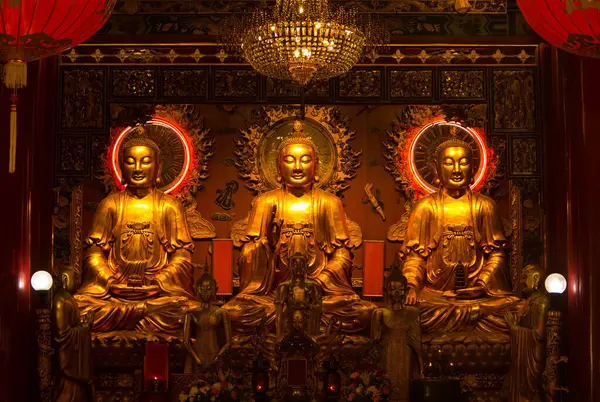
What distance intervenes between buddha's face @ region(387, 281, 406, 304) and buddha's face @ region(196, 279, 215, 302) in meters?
1.05

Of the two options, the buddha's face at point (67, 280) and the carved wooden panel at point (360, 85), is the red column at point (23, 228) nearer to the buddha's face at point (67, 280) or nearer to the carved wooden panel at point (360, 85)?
the buddha's face at point (67, 280)

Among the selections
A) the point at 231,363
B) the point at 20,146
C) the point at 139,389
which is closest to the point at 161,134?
the point at 20,146

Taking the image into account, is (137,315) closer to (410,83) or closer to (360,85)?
(360,85)

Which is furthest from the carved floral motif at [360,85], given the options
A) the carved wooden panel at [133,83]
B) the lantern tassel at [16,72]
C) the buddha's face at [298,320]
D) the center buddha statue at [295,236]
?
the lantern tassel at [16,72]

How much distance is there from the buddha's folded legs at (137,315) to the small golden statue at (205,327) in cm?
27

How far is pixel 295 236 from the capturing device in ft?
26.8

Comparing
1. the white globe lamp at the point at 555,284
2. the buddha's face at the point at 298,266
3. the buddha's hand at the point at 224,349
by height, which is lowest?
the buddha's hand at the point at 224,349

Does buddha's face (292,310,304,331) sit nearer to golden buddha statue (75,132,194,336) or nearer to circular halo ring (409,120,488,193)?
golden buddha statue (75,132,194,336)

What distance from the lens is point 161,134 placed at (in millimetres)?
8508

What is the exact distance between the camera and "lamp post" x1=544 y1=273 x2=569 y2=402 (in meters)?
6.79

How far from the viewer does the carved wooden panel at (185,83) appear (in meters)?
8.36

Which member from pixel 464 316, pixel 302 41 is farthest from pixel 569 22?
pixel 464 316

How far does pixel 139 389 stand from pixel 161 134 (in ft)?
7.68

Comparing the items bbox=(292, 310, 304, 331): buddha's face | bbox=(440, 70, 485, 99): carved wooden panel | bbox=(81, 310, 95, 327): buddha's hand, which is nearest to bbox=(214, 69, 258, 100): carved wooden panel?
bbox=(440, 70, 485, 99): carved wooden panel
